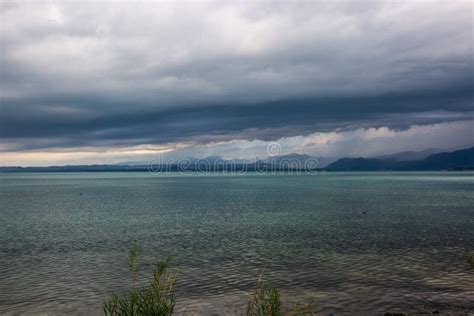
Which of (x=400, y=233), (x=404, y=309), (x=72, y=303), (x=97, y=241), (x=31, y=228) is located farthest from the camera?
(x=31, y=228)

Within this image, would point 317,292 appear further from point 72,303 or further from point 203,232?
point 203,232

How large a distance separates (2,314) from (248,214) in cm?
6473

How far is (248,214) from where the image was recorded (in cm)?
8894

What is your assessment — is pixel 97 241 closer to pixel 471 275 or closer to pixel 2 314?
pixel 2 314

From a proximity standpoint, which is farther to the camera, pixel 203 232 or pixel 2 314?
pixel 203 232

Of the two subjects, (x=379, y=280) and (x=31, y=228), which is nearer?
(x=379, y=280)

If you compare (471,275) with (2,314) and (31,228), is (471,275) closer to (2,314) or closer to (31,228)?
(2,314)

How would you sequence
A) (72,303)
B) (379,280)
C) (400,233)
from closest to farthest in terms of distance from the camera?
(72,303), (379,280), (400,233)

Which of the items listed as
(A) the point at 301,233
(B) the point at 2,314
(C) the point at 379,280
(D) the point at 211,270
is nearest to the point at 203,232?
(A) the point at 301,233

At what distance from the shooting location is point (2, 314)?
26469 millimetres

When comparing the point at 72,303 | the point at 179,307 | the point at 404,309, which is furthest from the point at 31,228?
the point at 404,309

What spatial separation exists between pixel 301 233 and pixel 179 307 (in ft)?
116

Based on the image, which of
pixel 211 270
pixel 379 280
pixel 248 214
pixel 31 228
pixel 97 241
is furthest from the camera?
pixel 248 214

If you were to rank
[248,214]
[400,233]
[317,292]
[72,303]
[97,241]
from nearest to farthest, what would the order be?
[72,303]
[317,292]
[97,241]
[400,233]
[248,214]
